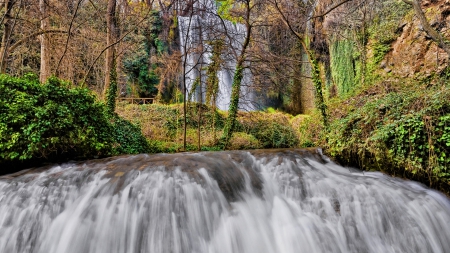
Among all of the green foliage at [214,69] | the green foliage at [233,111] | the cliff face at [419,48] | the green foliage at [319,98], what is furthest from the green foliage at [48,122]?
the cliff face at [419,48]

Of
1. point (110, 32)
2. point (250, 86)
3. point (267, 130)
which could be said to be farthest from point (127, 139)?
point (267, 130)

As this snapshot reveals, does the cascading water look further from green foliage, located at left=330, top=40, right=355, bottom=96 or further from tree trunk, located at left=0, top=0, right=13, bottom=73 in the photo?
green foliage, located at left=330, top=40, right=355, bottom=96

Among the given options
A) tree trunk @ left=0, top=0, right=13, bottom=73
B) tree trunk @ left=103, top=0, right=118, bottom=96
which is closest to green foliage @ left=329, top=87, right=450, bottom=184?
tree trunk @ left=103, top=0, right=118, bottom=96

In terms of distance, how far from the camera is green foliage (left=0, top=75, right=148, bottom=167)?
4.43 metres

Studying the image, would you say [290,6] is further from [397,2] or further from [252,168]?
[252,168]

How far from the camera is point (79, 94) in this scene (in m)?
5.58

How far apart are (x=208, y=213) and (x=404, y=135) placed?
3498mm

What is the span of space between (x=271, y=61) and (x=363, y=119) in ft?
17.9

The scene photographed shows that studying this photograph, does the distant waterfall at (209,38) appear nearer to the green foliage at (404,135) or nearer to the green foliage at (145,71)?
the green foliage at (404,135)

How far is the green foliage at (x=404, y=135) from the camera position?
148 inches

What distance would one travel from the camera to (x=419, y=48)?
8141 millimetres

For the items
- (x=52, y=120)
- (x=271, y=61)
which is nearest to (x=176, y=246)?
(x=52, y=120)

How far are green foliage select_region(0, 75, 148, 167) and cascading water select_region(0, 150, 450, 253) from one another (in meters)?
0.59

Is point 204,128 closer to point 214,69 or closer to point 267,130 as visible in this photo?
point 214,69
